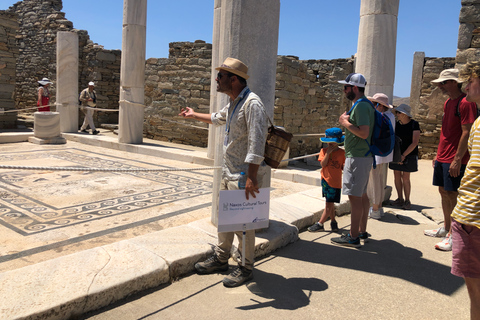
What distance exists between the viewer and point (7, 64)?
12.3 meters

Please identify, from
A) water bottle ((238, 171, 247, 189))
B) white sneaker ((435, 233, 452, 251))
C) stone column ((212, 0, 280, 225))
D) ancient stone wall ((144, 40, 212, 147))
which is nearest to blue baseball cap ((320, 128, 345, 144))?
stone column ((212, 0, 280, 225))

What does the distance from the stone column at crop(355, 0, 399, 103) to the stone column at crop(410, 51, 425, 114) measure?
7.05 m

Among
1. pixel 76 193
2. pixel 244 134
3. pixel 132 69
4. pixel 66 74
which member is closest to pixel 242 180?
pixel 244 134

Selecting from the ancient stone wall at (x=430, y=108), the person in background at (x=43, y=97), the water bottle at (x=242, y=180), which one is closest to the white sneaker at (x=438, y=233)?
the water bottle at (x=242, y=180)

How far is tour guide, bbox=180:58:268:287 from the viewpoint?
2609 mm

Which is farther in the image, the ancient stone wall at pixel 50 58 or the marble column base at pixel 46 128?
the ancient stone wall at pixel 50 58

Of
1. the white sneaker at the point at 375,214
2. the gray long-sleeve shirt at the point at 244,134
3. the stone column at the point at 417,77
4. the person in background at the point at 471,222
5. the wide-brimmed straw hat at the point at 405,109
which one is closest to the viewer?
the person in background at the point at 471,222

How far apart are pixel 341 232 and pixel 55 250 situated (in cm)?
290

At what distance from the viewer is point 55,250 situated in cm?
325

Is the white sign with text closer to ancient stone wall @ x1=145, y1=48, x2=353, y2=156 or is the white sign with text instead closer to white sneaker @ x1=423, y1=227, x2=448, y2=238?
white sneaker @ x1=423, y1=227, x2=448, y2=238

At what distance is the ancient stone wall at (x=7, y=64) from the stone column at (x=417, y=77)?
12.8 m

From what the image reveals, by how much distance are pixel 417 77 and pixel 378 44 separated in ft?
24.2

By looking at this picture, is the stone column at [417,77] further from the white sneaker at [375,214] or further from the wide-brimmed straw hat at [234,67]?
the wide-brimmed straw hat at [234,67]

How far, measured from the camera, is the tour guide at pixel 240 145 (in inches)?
103
